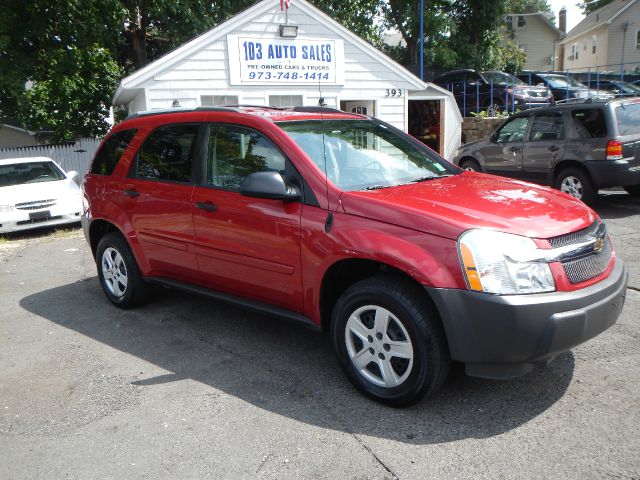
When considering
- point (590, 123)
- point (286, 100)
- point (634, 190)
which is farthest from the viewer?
point (286, 100)

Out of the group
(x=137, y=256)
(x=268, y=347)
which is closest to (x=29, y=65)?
(x=137, y=256)

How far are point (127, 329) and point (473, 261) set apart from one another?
3.21 m

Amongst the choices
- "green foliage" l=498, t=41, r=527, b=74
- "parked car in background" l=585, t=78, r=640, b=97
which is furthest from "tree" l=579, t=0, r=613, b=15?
"parked car in background" l=585, t=78, r=640, b=97

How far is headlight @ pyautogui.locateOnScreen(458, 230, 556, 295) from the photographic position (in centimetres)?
299

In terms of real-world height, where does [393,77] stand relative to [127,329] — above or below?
above

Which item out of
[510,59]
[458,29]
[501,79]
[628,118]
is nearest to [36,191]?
[628,118]

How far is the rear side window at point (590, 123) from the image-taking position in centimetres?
862

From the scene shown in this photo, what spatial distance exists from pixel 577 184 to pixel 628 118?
1164 mm

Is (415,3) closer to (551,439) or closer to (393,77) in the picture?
(393,77)

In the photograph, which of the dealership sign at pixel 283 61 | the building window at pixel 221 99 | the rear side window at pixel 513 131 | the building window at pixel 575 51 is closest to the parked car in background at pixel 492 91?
the dealership sign at pixel 283 61

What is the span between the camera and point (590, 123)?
8.77m

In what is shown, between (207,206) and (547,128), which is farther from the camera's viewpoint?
(547,128)

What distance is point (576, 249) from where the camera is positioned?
10.6 ft

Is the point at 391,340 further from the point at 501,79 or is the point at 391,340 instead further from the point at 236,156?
the point at 501,79
